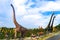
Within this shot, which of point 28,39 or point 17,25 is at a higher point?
point 17,25

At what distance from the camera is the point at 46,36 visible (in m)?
22.1

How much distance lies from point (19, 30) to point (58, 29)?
270 inches

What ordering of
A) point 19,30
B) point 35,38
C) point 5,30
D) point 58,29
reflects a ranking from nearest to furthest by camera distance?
point 19,30, point 35,38, point 5,30, point 58,29

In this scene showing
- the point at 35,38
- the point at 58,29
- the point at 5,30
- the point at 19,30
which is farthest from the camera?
the point at 58,29

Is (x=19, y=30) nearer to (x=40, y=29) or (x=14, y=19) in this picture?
(x=14, y=19)

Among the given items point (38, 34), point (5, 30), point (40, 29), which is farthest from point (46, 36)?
point (5, 30)

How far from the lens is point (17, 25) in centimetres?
1942

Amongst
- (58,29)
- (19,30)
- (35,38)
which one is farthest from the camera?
(58,29)

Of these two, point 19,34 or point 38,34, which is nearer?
point 19,34

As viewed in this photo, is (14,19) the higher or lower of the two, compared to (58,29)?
higher

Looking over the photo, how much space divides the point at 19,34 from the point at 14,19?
117cm

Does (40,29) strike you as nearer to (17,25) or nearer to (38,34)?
(38,34)

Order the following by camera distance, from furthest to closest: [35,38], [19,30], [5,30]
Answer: [5,30] < [35,38] < [19,30]

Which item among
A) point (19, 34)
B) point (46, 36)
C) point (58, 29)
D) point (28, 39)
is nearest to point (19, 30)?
point (19, 34)
